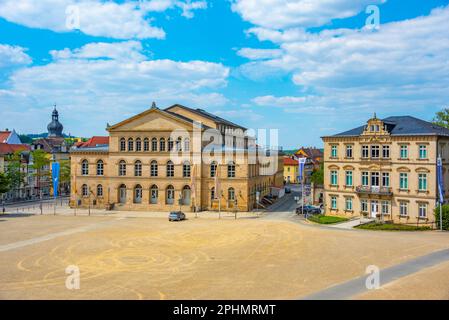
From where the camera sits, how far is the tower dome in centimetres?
13788

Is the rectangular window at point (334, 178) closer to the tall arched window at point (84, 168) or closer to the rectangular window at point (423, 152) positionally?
the rectangular window at point (423, 152)

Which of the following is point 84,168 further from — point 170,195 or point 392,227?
point 392,227

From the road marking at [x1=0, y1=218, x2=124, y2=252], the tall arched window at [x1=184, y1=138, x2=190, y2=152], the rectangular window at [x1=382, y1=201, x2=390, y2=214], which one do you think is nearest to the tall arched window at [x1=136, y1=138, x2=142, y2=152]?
the tall arched window at [x1=184, y1=138, x2=190, y2=152]

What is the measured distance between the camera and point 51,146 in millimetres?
107562

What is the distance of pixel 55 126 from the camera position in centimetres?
13788

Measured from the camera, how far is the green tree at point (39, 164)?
8925 centimetres

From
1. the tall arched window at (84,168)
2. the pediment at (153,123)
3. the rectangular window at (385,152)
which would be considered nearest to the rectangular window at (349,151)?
the rectangular window at (385,152)

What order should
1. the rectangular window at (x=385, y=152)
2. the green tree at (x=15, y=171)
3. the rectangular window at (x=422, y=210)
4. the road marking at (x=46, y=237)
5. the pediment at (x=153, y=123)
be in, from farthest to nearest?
1. the green tree at (x=15, y=171)
2. the pediment at (x=153, y=123)
3. the rectangular window at (x=385, y=152)
4. the rectangular window at (x=422, y=210)
5. the road marking at (x=46, y=237)

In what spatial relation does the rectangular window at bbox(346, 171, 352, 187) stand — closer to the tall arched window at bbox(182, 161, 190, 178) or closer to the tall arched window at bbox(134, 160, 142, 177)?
the tall arched window at bbox(182, 161, 190, 178)

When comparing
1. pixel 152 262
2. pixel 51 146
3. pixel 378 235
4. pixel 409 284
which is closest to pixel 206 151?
pixel 378 235

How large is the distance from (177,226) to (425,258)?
89.9 feet

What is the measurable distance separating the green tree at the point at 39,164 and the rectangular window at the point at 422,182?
7376 cm

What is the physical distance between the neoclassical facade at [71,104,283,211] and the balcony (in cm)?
1676
